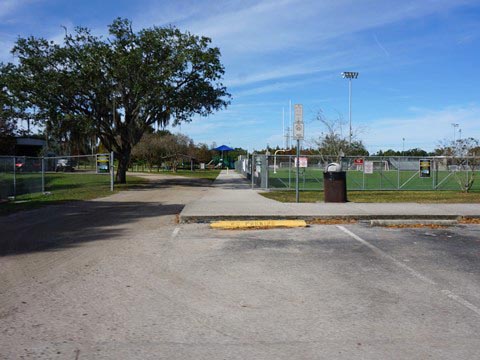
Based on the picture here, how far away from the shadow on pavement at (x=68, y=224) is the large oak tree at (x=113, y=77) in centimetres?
1200

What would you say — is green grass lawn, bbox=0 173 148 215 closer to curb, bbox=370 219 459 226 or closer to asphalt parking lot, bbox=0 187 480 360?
asphalt parking lot, bbox=0 187 480 360

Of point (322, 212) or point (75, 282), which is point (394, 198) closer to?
point (322, 212)

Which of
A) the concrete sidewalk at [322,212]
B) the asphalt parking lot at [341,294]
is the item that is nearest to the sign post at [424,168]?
the concrete sidewalk at [322,212]

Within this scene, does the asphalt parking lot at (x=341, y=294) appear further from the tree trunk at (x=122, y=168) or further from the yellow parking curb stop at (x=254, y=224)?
the tree trunk at (x=122, y=168)

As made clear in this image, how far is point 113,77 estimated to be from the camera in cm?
2781

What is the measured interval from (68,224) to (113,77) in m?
17.8

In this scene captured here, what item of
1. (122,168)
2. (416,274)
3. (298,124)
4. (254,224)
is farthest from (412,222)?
(122,168)

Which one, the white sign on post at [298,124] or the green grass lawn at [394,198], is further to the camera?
the green grass lawn at [394,198]

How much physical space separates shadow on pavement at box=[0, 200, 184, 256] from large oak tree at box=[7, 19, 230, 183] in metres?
12.0

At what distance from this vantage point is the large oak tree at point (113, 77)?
26922 mm

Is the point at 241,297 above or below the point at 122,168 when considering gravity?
below

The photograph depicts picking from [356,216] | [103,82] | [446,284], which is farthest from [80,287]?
[103,82]

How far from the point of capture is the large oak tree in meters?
26.9

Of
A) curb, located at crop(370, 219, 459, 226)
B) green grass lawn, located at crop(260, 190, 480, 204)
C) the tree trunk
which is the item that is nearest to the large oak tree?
the tree trunk
